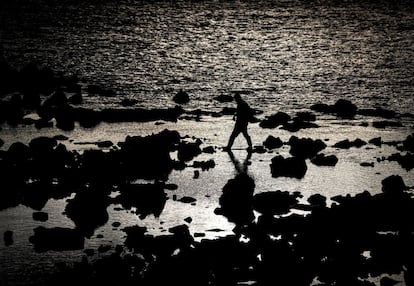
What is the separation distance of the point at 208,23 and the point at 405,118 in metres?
59.2

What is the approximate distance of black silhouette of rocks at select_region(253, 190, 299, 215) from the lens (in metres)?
27.3

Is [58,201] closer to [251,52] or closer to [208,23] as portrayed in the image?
[251,52]

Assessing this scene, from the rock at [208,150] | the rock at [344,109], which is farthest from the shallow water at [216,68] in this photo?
the rock at [344,109]

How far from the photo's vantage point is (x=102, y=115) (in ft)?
152

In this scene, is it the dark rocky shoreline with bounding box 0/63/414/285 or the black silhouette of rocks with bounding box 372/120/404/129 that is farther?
the black silhouette of rocks with bounding box 372/120/404/129

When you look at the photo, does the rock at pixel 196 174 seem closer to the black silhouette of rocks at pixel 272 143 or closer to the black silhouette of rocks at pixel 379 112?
the black silhouette of rocks at pixel 272 143

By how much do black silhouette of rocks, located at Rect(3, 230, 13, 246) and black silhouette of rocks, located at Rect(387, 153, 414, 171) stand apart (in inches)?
742

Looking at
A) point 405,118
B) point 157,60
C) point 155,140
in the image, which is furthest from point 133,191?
point 157,60

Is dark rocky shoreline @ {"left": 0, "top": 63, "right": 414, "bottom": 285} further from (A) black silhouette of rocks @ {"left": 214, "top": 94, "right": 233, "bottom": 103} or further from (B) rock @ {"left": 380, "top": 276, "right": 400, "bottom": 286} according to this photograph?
(A) black silhouette of rocks @ {"left": 214, "top": 94, "right": 233, "bottom": 103}

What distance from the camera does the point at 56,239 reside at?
2392 centimetres

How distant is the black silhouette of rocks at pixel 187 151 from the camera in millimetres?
35250

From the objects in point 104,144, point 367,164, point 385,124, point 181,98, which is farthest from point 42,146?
point 385,124

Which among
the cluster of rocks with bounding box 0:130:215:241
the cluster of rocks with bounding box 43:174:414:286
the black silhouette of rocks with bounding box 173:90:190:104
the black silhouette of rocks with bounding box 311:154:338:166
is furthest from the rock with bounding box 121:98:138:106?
the cluster of rocks with bounding box 43:174:414:286

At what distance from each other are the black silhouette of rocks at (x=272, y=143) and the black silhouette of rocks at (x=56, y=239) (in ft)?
50.4
